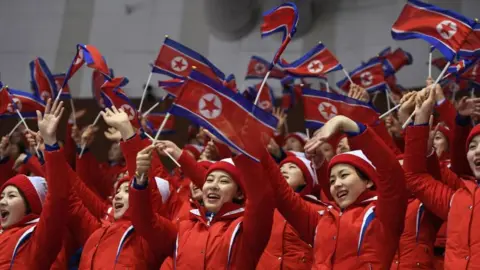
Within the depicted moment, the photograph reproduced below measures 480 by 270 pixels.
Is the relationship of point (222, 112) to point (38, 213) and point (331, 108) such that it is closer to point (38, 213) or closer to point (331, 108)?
point (331, 108)

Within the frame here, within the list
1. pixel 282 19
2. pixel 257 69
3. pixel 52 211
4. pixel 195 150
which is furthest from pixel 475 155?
pixel 257 69

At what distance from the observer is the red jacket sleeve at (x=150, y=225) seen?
4422 mm

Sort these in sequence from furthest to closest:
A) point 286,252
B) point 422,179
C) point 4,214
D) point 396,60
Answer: point 396,60, point 4,214, point 286,252, point 422,179

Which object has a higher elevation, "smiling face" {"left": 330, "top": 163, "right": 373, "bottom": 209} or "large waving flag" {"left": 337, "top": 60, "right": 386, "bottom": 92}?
"large waving flag" {"left": 337, "top": 60, "right": 386, "bottom": 92}

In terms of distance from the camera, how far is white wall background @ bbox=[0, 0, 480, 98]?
10.0 meters

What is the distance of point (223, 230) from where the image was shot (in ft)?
14.6

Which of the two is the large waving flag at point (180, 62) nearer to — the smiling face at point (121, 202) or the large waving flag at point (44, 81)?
the large waving flag at point (44, 81)

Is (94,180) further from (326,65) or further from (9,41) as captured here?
(9,41)

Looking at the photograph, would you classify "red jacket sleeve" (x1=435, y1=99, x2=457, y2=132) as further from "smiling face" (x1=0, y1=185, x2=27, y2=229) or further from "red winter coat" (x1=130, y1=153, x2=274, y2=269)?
"smiling face" (x1=0, y1=185, x2=27, y2=229)

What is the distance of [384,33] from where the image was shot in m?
9.83

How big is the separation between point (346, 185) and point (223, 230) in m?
0.83

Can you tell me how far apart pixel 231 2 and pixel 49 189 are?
6297 millimetres

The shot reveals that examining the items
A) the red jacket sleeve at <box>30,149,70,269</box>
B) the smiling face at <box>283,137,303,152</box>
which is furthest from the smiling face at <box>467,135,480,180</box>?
the smiling face at <box>283,137,303,152</box>

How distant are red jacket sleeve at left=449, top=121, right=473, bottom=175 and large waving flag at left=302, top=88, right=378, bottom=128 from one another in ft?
1.87
